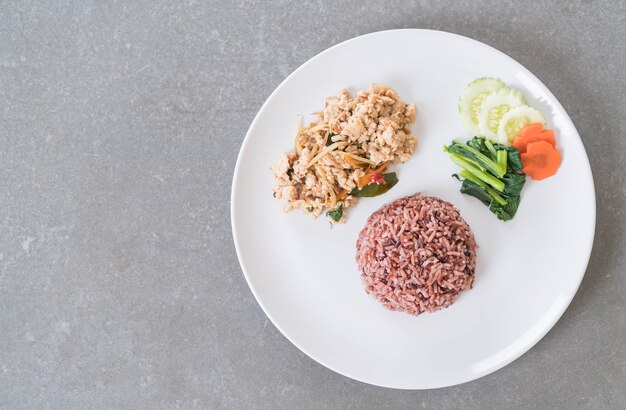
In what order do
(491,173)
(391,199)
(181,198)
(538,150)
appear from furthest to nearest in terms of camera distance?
(181,198), (391,199), (491,173), (538,150)

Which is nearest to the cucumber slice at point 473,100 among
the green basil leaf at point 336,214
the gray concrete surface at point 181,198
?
the gray concrete surface at point 181,198

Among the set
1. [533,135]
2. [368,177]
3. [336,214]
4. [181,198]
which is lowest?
[181,198]

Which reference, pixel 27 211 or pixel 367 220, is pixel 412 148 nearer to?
pixel 367 220

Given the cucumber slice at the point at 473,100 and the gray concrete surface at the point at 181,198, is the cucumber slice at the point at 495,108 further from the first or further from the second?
the gray concrete surface at the point at 181,198

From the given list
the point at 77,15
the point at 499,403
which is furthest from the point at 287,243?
the point at 77,15

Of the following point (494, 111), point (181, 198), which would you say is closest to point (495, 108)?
point (494, 111)

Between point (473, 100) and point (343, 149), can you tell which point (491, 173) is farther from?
point (343, 149)
